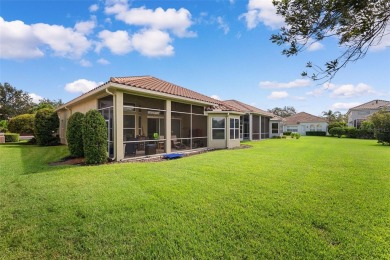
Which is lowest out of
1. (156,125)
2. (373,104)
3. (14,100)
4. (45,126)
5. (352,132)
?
(352,132)

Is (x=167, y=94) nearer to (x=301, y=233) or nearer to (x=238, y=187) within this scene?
(x=238, y=187)

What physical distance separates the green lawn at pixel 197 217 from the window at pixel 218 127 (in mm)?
10929

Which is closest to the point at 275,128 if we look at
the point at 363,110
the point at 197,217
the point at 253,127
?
the point at 253,127

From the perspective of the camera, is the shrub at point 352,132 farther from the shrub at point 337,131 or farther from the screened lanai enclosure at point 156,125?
the screened lanai enclosure at point 156,125

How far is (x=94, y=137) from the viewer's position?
10.5 meters

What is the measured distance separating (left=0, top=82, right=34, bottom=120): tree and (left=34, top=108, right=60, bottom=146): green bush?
4808 cm

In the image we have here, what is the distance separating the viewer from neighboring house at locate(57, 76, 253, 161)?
11.4 meters

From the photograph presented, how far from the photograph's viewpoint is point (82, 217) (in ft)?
15.9

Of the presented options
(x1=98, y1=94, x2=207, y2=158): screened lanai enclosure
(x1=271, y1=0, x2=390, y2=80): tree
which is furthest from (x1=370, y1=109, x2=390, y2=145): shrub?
(x1=271, y1=0, x2=390, y2=80): tree

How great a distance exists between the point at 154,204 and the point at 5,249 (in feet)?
8.98

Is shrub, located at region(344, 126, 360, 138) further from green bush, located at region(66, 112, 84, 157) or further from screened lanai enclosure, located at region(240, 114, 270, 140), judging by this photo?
green bush, located at region(66, 112, 84, 157)

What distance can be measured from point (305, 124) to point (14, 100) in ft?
266

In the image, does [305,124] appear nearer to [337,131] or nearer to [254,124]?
[337,131]

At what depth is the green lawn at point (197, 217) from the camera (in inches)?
148
